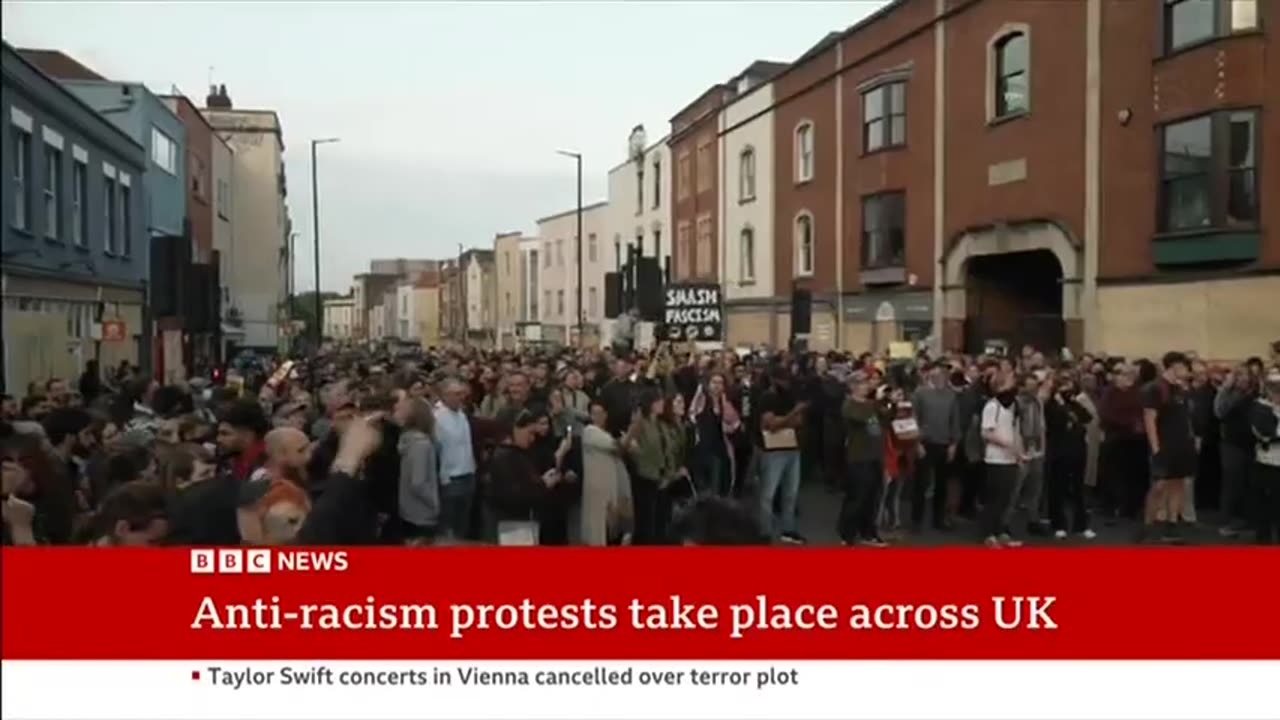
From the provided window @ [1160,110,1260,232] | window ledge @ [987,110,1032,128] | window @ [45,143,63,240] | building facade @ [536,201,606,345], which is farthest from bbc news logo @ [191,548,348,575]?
window @ [1160,110,1260,232]

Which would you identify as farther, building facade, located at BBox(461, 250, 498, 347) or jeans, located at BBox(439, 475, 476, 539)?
building facade, located at BBox(461, 250, 498, 347)

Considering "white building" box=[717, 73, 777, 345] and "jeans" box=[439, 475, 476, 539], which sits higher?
"white building" box=[717, 73, 777, 345]

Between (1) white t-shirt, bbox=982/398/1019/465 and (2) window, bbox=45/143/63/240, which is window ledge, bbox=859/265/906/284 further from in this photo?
(2) window, bbox=45/143/63/240

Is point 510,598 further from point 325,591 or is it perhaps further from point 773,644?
point 773,644

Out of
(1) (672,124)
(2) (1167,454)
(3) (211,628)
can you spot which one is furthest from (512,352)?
(2) (1167,454)

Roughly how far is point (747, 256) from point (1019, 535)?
87cm

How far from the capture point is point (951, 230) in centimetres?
266

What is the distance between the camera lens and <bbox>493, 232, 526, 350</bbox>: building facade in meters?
2.39

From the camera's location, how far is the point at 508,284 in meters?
2.59

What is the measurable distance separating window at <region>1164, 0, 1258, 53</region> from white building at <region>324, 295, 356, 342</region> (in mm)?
1778

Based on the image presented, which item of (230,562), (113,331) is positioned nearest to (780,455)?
(230,562)

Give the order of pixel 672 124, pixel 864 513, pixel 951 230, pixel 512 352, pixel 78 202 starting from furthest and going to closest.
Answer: pixel 512 352 < pixel 864 513 < pixel 951 230 < pixel 672 124 < pixel 78 202

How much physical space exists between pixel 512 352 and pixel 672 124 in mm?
928

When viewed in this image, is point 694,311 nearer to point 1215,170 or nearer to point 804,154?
point 804,154
